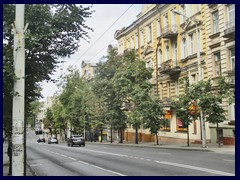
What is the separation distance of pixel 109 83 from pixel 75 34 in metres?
14.1

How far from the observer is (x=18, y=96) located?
8.10 meters

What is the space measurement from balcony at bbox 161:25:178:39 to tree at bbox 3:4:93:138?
3090 mm

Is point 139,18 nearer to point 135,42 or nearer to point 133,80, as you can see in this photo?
point 135,42

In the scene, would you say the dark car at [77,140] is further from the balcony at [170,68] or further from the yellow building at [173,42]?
the balcony at [170,68]

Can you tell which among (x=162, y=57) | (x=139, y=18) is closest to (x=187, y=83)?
(x=162, y=57)

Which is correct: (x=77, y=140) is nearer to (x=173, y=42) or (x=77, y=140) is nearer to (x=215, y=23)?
(x=173, y=42)

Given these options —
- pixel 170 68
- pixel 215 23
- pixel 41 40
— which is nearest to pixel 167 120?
pixel 215 23

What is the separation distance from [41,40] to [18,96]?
1.97 m

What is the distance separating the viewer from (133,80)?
101ft

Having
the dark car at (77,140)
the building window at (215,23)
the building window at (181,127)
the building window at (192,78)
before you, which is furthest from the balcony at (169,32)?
the dark car at (77,140)

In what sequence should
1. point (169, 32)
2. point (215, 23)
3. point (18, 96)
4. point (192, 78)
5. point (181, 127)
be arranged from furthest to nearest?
point (215, 23), point (181, 127), point (192, 78), point (169, 32), point (18, 96)

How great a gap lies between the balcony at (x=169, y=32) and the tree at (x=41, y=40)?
10.1 feet

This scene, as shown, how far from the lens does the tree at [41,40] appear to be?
8.73 metres

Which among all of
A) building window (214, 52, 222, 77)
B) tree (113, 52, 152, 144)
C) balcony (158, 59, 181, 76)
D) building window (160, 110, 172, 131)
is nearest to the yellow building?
balcony (158, 59, 181, 76)
